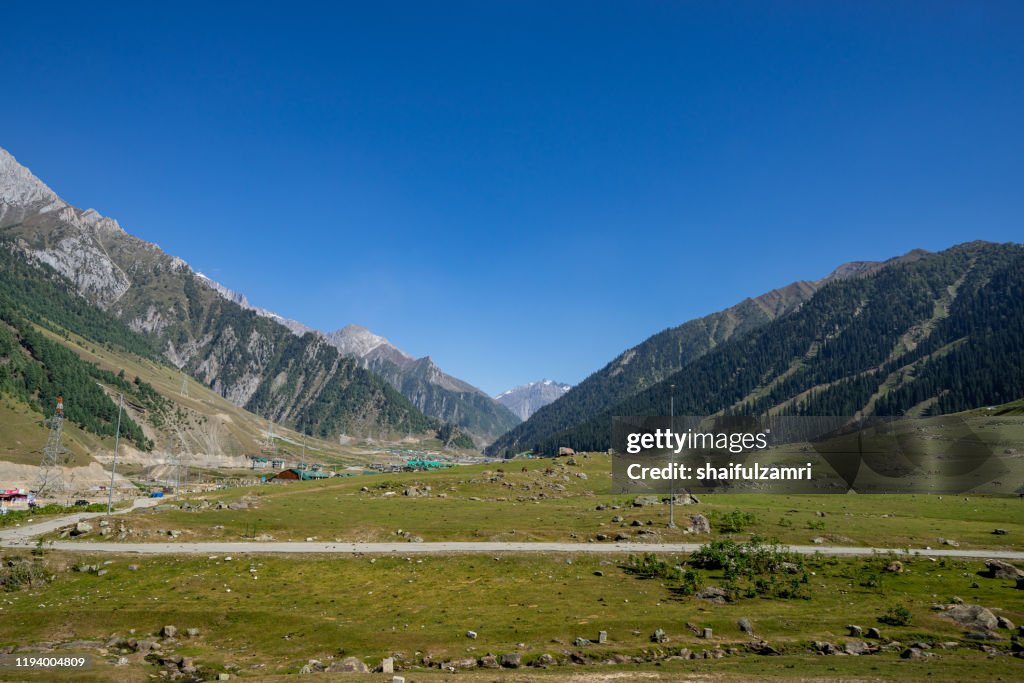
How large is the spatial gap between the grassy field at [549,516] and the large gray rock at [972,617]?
58.2 ft

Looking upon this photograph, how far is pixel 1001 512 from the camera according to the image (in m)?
74.1

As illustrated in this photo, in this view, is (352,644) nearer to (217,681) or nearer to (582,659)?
(217,681)

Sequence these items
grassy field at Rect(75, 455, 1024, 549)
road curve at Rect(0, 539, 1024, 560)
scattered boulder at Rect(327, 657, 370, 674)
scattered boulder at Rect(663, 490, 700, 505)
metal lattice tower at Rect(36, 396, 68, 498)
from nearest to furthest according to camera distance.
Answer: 1. scattered boulder at Rect(327, 657, 370, 674)
2. road curve at Rect(0, 539, 1024, 560)
3. grassy field at Rect(75, 455, 1024, 549)
4. scattered boulder at Rect(663, 490, 700, 505)
5. metal lattice tower at Rect(36, 396, 68, 498)

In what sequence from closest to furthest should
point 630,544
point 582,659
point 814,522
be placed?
point 582,659
point 630,544
point 814,522

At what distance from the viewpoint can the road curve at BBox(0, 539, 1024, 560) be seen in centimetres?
4600

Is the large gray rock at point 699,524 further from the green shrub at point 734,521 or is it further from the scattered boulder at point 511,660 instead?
the scattered boulder at point 511,660

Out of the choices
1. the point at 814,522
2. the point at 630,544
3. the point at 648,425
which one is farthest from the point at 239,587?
the point at 648,425

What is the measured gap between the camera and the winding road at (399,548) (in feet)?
152

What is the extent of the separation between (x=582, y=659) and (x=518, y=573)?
14162mm

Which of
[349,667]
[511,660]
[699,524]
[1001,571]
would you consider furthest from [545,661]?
[1001,571]

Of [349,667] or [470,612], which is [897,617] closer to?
[470,612]

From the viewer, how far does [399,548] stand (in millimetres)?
48781

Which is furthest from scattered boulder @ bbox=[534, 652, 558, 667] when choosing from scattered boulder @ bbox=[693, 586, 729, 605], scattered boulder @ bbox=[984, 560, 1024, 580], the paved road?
the paved road

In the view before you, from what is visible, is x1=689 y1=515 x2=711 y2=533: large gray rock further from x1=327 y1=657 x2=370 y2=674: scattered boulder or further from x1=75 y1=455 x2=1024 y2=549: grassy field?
x1=327 y1=657 x2=370 y2=674: scattered boulder
